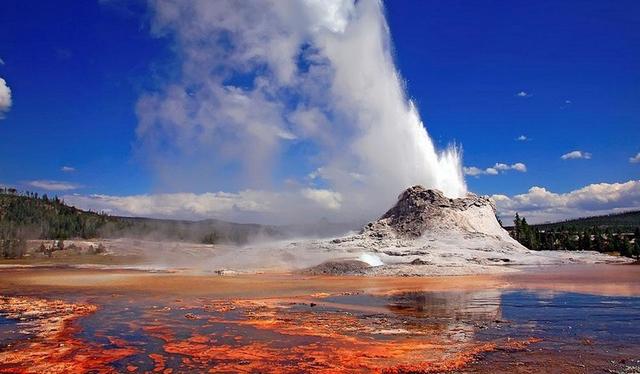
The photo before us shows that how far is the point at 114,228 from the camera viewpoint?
133875mm

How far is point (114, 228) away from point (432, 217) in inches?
3850

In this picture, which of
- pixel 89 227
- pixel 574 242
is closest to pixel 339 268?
pixel 574 242

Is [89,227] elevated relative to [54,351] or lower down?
elevated

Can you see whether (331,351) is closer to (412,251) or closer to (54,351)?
(54,351)

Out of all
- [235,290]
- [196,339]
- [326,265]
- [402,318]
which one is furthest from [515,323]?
[326,265]

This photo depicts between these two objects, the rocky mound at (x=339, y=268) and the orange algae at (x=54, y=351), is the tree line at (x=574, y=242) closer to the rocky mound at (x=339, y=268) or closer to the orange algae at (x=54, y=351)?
the rocky mound at (x=339, y=268)

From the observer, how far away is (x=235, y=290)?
31.5 m

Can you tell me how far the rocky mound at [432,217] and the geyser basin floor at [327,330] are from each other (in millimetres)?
34011

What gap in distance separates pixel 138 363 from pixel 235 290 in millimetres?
19158

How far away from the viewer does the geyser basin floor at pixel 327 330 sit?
12.3 meters

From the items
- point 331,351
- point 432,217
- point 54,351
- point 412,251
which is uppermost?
point 432,217

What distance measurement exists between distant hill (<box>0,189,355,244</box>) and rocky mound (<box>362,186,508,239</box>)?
31.3m

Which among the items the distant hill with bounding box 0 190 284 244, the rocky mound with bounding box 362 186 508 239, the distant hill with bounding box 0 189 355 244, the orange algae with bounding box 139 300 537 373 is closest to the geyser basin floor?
the orange algae with bounding box 139 300 537 373

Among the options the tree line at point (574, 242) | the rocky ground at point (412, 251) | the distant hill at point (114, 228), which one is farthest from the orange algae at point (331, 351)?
the distant hill at point (114, 228)
